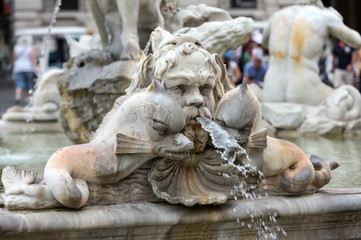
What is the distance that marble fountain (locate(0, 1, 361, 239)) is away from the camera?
3.74 m

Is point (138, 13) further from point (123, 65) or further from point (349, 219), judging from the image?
point (349, 219)

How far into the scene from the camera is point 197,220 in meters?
3.92

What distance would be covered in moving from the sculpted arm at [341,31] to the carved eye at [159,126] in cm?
604

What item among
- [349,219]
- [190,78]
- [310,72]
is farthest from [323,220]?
[310,72]

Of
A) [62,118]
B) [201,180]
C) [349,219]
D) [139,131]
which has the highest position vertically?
[139,131]

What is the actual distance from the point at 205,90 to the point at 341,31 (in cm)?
586

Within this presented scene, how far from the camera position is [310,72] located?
9914mm

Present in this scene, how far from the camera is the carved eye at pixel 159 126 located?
12.4ft

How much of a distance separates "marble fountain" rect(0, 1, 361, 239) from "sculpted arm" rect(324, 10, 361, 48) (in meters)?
5.45

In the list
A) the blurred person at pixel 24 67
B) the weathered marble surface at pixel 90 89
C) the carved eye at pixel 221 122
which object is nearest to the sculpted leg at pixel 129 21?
the weathered marble surface at pixel 90 89

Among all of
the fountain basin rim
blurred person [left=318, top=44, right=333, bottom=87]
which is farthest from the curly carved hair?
blurred person [left=318, top=44, right=333, bottom=87]

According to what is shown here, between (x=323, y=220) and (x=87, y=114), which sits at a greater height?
(x=323, y=220)

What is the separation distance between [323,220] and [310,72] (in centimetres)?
582

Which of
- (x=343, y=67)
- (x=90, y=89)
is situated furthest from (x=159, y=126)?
(x=343, y=67)
